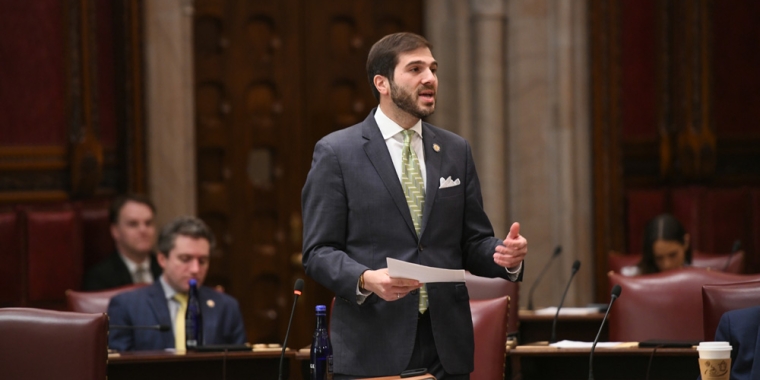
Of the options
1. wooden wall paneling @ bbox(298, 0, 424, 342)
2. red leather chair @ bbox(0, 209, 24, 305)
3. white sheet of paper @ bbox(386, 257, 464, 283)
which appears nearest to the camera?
white sheet of paper @ bbox(386, 257, 464, 283)

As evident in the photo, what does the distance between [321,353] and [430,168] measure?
0.63 metres

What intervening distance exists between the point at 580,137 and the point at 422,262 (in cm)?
393

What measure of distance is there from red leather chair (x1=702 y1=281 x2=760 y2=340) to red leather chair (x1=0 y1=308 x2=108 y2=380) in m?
2.01

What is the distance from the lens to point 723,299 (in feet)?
11.8

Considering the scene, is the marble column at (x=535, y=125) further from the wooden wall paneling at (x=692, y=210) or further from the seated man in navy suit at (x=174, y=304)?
the seated man in navy suit at (x=174, y=304)

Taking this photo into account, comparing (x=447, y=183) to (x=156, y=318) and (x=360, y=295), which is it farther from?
(x=156, y=318)

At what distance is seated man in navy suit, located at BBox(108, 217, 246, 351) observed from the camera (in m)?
4.73

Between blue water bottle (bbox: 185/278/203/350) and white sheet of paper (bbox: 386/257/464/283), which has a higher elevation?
white sheet of paper (bbox: 386/257/464/283)

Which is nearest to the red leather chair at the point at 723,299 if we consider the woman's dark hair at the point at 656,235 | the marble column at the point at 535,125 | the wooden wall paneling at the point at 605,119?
the woman's dark hair at the point at 656,235

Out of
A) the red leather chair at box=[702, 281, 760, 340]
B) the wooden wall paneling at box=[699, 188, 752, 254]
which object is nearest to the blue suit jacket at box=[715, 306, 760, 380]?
the red leather chair at box=[702, 281, 760, 340]

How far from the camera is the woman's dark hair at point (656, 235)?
226 inches

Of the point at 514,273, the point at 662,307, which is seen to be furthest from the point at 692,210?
the point at 514,273

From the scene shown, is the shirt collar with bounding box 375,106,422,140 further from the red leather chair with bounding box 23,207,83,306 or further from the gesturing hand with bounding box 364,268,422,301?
the red leather chair with bounding box 23,207,83,306

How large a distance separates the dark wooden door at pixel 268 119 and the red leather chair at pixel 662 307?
2783mm
